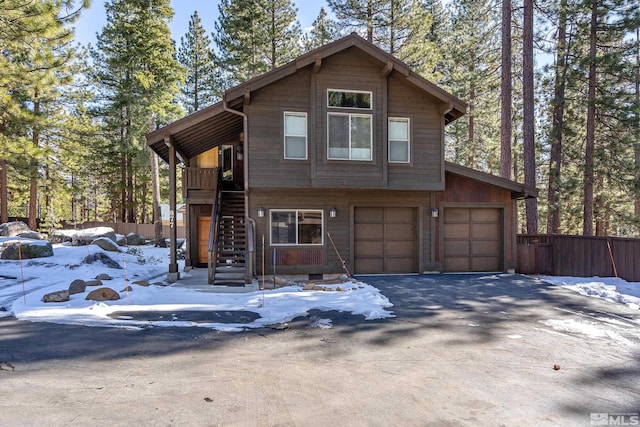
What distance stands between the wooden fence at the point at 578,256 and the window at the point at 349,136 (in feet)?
21.2

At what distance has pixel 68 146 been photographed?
65.5 feet

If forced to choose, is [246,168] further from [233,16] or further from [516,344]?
[233,16]

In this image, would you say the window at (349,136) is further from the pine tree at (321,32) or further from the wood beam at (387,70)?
the pine tree at (321,32)

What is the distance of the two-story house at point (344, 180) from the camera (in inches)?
401

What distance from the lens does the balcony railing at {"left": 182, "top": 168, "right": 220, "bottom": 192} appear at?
1197 cm

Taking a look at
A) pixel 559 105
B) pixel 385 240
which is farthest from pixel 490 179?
pixel 559 105

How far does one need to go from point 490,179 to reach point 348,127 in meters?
5.05

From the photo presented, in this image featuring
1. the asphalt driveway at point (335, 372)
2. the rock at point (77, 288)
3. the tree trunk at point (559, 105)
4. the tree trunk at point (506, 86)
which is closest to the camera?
the asphalt driveway at point (335, 372)

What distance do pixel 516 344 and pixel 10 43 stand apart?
1163cm

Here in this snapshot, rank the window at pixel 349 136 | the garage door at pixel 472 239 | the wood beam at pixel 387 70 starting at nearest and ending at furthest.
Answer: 1. the wood beam at pixel 387 70
2. the window at pixel 349 136
3. the garage door at pixel 472 239

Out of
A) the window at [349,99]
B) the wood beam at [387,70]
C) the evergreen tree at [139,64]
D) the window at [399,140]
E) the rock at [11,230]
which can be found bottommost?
→ the rock at [11,230]

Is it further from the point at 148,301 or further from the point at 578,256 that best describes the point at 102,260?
the point at 578,256

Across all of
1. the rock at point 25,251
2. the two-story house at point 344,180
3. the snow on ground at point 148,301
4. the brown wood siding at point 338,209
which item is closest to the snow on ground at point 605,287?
the two-story house at point 344,180

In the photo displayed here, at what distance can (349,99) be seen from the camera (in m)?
10.6
